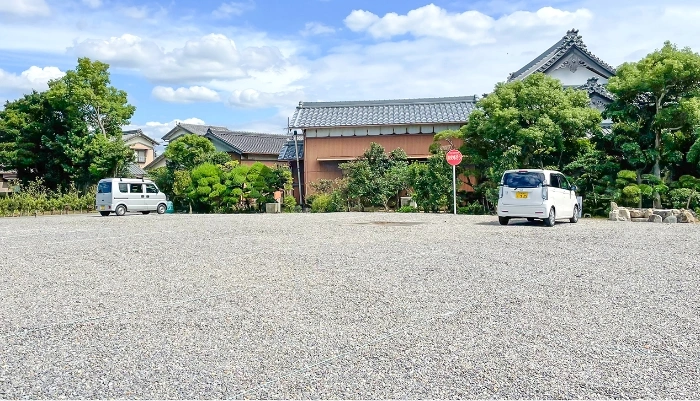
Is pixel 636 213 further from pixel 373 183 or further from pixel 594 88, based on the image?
pixel 594 88

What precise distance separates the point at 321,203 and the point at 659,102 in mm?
11184

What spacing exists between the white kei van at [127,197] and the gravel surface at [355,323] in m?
12.7

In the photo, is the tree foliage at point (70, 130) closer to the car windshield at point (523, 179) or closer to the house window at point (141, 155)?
the house window at point (141, 155)

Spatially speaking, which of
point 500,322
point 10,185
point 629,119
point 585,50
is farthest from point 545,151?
point 10,185

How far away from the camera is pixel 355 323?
443 cm

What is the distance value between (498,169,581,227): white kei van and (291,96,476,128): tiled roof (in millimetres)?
10457

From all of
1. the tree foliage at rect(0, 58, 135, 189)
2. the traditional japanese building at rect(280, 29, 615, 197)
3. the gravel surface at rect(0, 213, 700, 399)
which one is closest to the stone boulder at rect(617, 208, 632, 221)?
the gravel surface at rect(0, 213, 700, 399)

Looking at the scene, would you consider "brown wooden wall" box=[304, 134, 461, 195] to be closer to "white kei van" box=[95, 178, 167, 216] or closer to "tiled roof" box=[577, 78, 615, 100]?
"white kei van" box=[95, 178, 167, 216]

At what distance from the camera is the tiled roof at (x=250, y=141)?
31163 mm

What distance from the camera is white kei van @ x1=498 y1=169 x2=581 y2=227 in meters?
12.2

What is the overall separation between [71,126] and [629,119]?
72.9 feet

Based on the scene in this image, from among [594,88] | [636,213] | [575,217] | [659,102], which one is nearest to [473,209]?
[575,217]

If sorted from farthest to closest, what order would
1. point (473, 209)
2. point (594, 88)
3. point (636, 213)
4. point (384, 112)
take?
point (384, 112) → point (594, 88) → point (473, 209) → point (636, 213)

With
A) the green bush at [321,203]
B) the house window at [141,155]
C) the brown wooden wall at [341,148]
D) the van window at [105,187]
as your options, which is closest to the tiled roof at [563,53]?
the brown wooden wall at [341,148]
